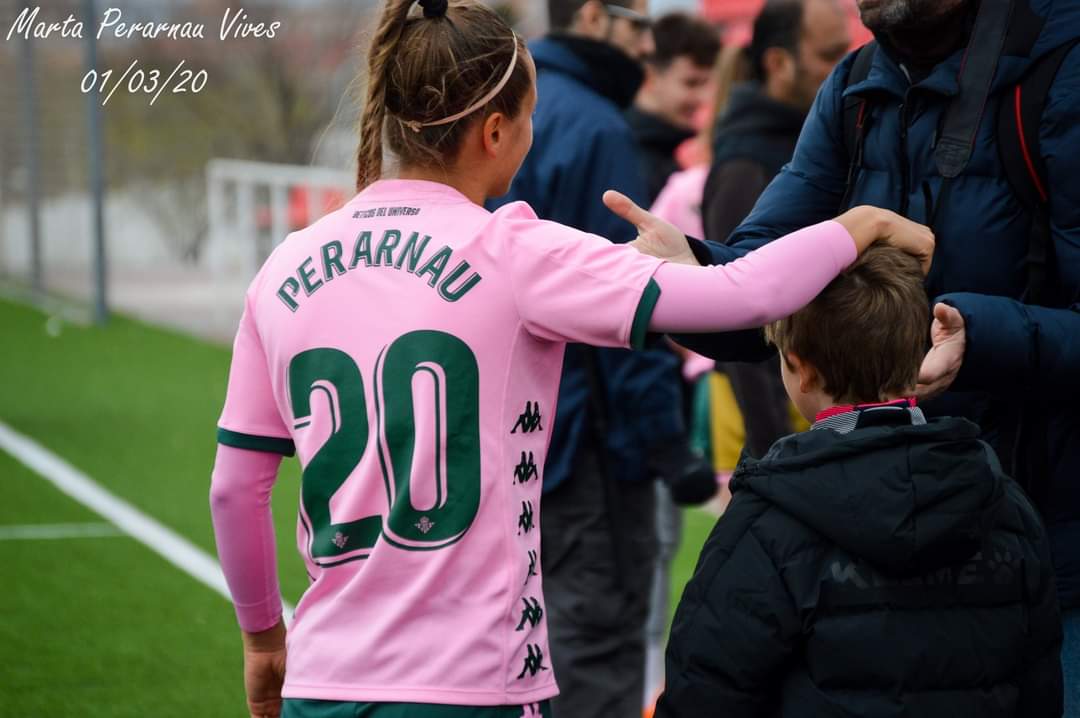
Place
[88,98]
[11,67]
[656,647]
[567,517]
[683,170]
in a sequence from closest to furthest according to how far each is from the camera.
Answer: [567,517]
[656,647]
[683,170]
[88,98]
[11,67]

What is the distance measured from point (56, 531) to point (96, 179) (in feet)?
29.8

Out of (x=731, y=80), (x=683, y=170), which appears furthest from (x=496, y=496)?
(x=683, y=170)

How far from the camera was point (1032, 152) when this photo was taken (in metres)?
2.49

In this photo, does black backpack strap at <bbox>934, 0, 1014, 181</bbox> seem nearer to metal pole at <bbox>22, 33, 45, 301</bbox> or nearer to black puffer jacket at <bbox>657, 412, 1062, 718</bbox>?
black puffer jacket at <bbox>657, 412, 1062, 718</bbox>

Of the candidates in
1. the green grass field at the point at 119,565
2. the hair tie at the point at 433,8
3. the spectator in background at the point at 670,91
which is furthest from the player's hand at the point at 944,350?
the spectator in background at the point at 670,91

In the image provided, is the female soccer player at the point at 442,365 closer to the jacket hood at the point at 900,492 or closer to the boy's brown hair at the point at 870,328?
the boy's brown hair at the point at 870,328

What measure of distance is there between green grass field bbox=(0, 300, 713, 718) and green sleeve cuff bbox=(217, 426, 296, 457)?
2.88m

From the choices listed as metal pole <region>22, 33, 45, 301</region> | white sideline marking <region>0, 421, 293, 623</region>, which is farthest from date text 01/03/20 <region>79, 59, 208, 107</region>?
white sideline marking <region>0, 421, 293, 623</region>

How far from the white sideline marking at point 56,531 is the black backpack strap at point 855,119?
5470 mm

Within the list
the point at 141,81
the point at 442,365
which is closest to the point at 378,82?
the point at 442,365

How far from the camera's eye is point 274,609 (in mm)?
2607

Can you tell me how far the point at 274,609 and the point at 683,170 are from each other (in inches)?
154

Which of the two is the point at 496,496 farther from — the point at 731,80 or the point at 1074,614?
the point at 731,80

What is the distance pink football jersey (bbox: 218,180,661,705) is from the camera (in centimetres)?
225
